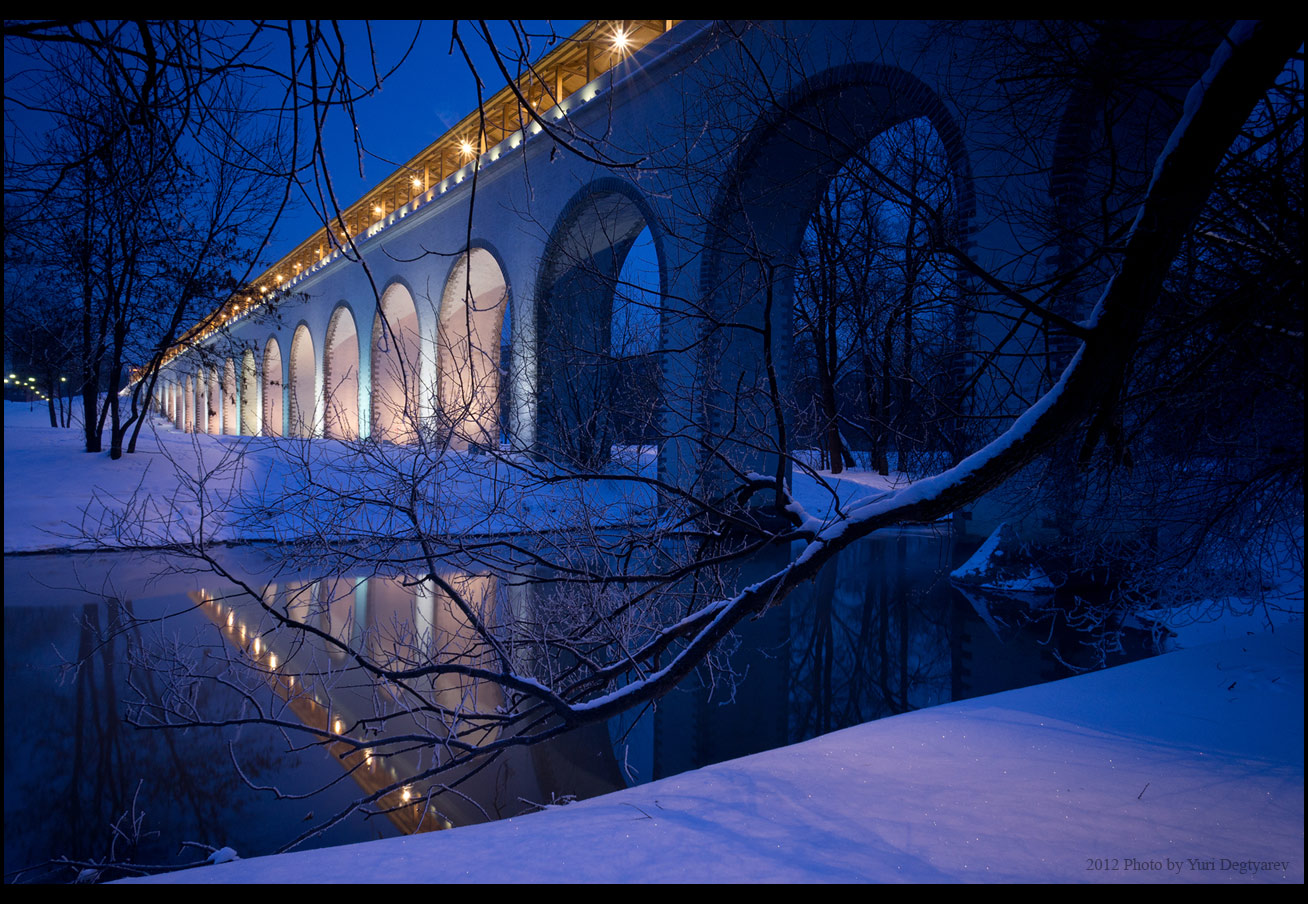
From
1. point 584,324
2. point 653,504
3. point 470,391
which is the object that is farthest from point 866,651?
point 470,391

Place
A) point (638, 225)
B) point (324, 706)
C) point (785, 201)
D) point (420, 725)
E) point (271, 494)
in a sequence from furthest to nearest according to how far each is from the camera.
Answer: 1. point (638, 225)
2. point (271, 494)
3. point (785, 201)
4. point (420, 725)
5. point (324, 706)

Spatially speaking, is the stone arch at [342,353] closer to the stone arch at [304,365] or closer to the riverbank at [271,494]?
the stone arch at [304,365]

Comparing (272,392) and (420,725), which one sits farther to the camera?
(272,392)

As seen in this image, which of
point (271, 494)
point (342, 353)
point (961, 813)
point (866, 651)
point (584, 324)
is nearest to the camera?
point (961, 813)

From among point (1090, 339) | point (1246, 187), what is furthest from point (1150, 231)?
point (1246, 187)

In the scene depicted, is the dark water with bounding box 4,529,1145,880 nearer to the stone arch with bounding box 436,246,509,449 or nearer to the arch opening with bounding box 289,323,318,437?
the stone arch with bounding box 436,246,509,449

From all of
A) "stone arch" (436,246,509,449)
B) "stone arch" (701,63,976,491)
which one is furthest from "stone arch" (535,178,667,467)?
"stone arch" (701,63,976,491)

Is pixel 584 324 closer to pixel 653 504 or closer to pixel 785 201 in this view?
pixel 785 201
